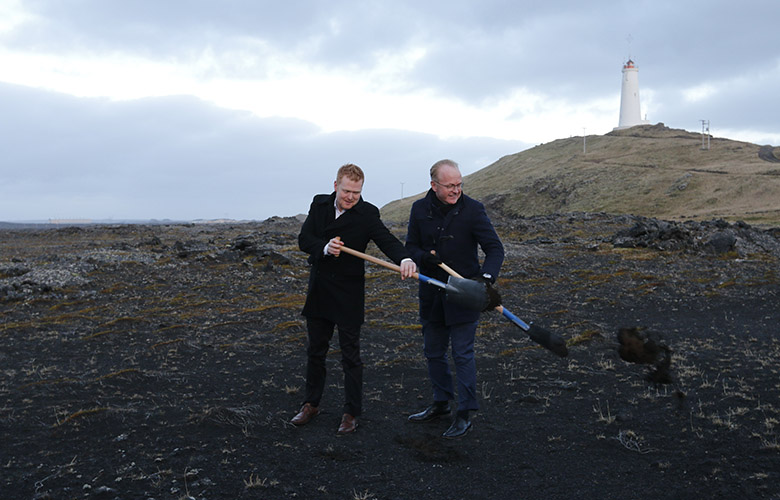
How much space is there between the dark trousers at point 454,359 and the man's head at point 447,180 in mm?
1340

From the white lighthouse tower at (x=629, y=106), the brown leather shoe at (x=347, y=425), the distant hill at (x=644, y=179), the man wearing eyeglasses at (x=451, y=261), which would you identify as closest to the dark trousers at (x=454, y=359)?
the man wearing eyeglasses at (x=451, y=261)

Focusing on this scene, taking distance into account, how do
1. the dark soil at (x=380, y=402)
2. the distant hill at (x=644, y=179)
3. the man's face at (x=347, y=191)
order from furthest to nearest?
the distant hill at (x=644, y=179)
the man's face at (x=347, y=191)
the dark soil at (x=380, y=402)

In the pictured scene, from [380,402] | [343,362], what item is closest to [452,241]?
[343,362]

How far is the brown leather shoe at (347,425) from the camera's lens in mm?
5816

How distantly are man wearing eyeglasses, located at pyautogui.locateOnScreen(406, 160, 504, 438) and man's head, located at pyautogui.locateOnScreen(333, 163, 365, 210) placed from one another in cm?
67

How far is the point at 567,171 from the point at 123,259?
283 ft

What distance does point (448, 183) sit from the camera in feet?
18.4

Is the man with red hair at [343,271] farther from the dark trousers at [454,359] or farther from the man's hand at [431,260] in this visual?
the dark trousers at [454,359]

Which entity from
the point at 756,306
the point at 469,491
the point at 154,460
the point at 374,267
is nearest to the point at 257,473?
the point at 154,460

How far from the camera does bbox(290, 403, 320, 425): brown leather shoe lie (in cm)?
601

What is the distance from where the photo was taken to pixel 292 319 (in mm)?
12016

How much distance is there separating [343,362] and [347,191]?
186 cm

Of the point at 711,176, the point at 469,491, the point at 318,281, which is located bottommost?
the point at 469,491

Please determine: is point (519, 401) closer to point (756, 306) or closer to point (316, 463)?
point (316, 463)
